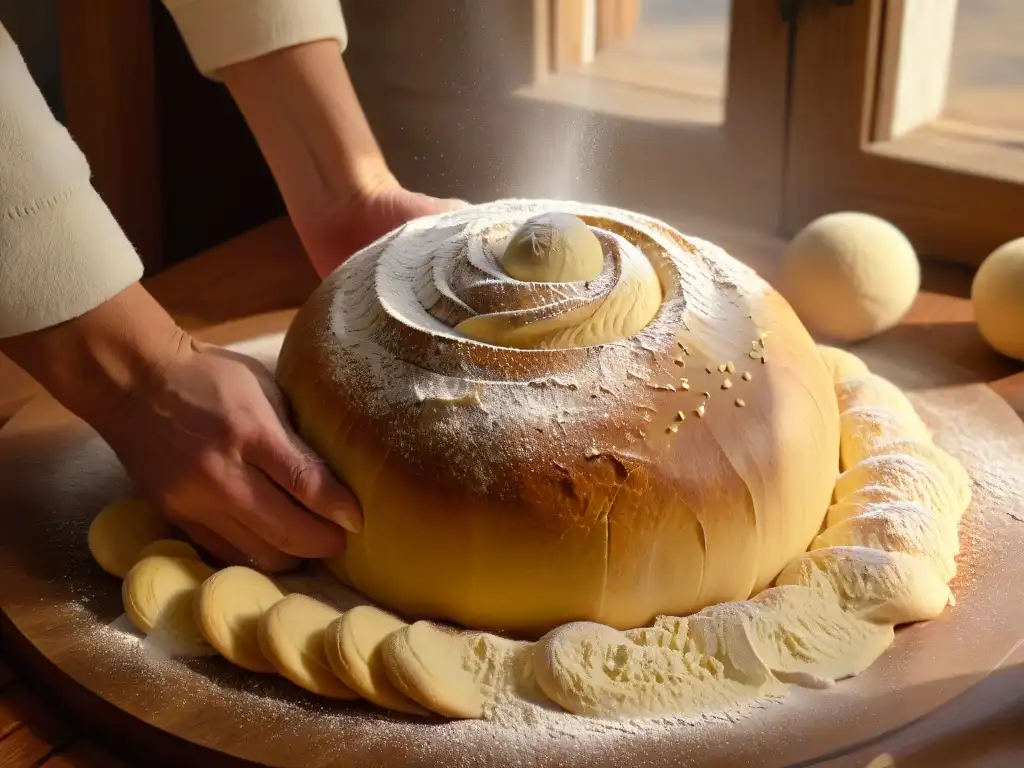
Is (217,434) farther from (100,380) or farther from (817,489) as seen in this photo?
(817,489)

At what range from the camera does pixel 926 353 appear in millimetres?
1296

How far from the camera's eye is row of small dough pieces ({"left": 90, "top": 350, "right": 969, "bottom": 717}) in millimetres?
772

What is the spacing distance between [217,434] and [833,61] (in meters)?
1.04

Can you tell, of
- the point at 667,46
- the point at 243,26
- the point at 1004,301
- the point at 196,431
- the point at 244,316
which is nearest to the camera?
the point at 196,431

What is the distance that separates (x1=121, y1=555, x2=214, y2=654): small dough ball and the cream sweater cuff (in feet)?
1.74

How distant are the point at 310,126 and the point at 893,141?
82cm

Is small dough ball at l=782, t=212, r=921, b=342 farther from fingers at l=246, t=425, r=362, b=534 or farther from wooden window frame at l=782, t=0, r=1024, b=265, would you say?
fingers at l=246, t=425, r=362, b=534

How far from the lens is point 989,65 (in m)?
1.54

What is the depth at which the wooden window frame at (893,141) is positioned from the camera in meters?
1.50

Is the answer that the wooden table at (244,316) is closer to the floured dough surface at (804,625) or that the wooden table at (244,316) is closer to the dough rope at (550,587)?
the dough rope at (550,587)

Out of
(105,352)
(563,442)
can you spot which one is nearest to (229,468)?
(105,352)

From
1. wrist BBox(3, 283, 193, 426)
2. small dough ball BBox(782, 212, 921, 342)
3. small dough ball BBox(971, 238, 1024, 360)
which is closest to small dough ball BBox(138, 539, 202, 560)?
wrist BBox(3, 283, 193, 426)

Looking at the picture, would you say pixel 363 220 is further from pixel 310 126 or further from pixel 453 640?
pixel 453 640

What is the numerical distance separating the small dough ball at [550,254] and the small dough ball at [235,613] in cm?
30
